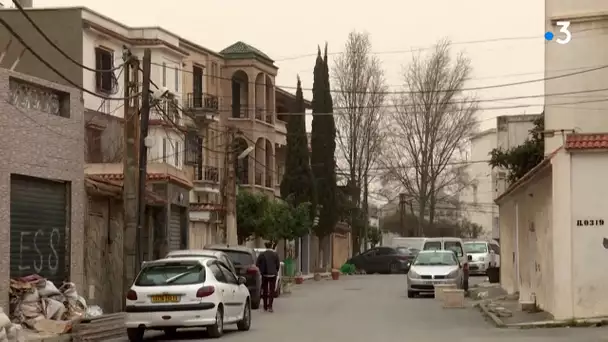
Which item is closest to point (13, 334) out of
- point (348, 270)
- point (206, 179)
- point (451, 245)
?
point (451, 245)

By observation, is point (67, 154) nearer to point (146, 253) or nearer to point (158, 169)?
point (146, 253)

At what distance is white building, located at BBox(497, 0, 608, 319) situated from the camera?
21297 millimetres

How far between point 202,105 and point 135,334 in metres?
34.0

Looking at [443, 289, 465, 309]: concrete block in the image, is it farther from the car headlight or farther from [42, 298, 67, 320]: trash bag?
[42, 298, 67, 320]: trash bag

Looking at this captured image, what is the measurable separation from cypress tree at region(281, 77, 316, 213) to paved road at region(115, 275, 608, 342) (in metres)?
26.9

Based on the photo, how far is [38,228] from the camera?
869 inches

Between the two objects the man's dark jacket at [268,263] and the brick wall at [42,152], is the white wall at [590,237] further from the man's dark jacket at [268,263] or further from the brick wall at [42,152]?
the brick wall at [42,152]

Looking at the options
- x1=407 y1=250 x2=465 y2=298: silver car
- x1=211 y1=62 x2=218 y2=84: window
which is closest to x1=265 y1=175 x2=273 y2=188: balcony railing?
x1=211 y1=62 x2=218 y2=84: window

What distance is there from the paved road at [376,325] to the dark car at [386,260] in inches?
1069

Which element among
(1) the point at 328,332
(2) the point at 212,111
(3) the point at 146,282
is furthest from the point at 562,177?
(2) the point at 212,111

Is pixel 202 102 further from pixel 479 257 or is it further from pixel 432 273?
pixel 432 273

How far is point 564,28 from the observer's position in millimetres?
34625

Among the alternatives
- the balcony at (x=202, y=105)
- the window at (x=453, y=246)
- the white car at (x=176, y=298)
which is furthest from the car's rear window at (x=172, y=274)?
the balcony at (x=202, y=105)

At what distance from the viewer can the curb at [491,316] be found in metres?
22.2
